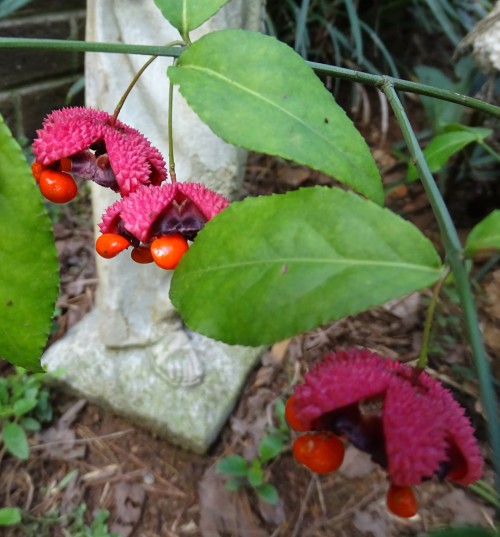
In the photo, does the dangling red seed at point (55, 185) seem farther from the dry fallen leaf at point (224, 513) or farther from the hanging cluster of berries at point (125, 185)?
the dry fallen leaf at point (224, 513)

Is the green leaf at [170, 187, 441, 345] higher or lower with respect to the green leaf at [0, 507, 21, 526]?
higher

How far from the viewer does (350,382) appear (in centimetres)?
43

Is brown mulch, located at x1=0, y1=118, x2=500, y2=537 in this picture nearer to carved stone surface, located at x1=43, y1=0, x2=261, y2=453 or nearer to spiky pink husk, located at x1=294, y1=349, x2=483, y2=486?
carved stone surface, located at x1=43, y1=0, x2=261, y2=453

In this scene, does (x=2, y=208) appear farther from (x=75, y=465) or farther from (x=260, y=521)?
(x=75, y=465)

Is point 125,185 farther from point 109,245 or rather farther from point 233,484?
point 233,484

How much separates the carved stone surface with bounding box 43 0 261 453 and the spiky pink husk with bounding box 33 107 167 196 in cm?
71

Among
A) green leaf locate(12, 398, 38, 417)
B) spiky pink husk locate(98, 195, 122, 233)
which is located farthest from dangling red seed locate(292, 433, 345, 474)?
green leaf locate(12, 398, 38, 417)

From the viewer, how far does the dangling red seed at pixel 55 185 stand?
52cm

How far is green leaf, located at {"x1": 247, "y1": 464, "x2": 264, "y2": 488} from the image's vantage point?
4.57 feet

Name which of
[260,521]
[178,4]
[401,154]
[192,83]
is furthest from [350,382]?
[401,154]

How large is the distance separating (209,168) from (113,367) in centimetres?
69

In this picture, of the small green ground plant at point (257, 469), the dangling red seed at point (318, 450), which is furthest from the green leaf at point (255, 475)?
the dangling red seed at point (318, 450)

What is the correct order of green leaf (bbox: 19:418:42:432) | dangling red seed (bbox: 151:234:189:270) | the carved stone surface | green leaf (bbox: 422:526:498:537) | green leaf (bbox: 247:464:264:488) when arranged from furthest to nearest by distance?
green leaf (bbox: 19:418:42:432) < green leaf (bbox: 247:464:264:488) < the carved stone surface < dangling red seed (bbox: 151:234:189:270) < green leaf (bbox: 422:526:498:537)

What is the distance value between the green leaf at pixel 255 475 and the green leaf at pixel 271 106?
1.08 metres
